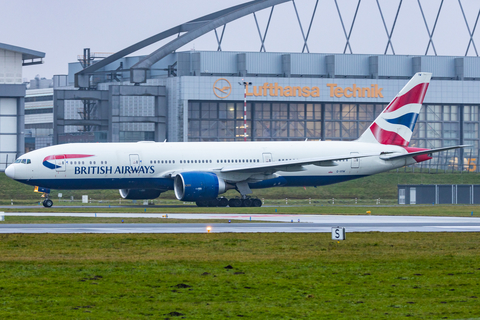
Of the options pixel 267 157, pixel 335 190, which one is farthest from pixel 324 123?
pixel 267 157

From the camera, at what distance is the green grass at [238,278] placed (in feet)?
44.6

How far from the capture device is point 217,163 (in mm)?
50750

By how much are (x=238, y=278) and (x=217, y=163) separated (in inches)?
1330

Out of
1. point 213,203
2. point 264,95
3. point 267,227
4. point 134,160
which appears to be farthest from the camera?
point 264,95

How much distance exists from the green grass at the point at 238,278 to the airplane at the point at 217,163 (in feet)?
73.6

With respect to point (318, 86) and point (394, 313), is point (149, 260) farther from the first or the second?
point (318, 86)

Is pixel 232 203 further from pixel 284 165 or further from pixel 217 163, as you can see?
pixel 284 165

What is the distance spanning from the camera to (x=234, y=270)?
18.3m

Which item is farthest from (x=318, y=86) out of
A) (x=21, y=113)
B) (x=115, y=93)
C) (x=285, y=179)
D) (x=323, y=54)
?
(x=285, y=179)

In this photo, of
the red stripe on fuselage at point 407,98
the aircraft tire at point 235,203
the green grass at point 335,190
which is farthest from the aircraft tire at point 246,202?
the green grass at point 335,190

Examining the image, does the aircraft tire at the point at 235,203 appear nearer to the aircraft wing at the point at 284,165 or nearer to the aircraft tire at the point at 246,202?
the aircraft tire at the point at 246,202

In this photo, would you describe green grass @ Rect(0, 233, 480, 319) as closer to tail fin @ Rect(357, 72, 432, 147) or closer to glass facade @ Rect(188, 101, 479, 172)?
tail fin @ Rect(357, 72, 432, 147)

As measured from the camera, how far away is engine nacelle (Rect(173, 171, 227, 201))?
46.7 m

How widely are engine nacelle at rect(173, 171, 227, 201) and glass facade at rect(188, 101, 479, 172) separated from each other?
44.4 meters
